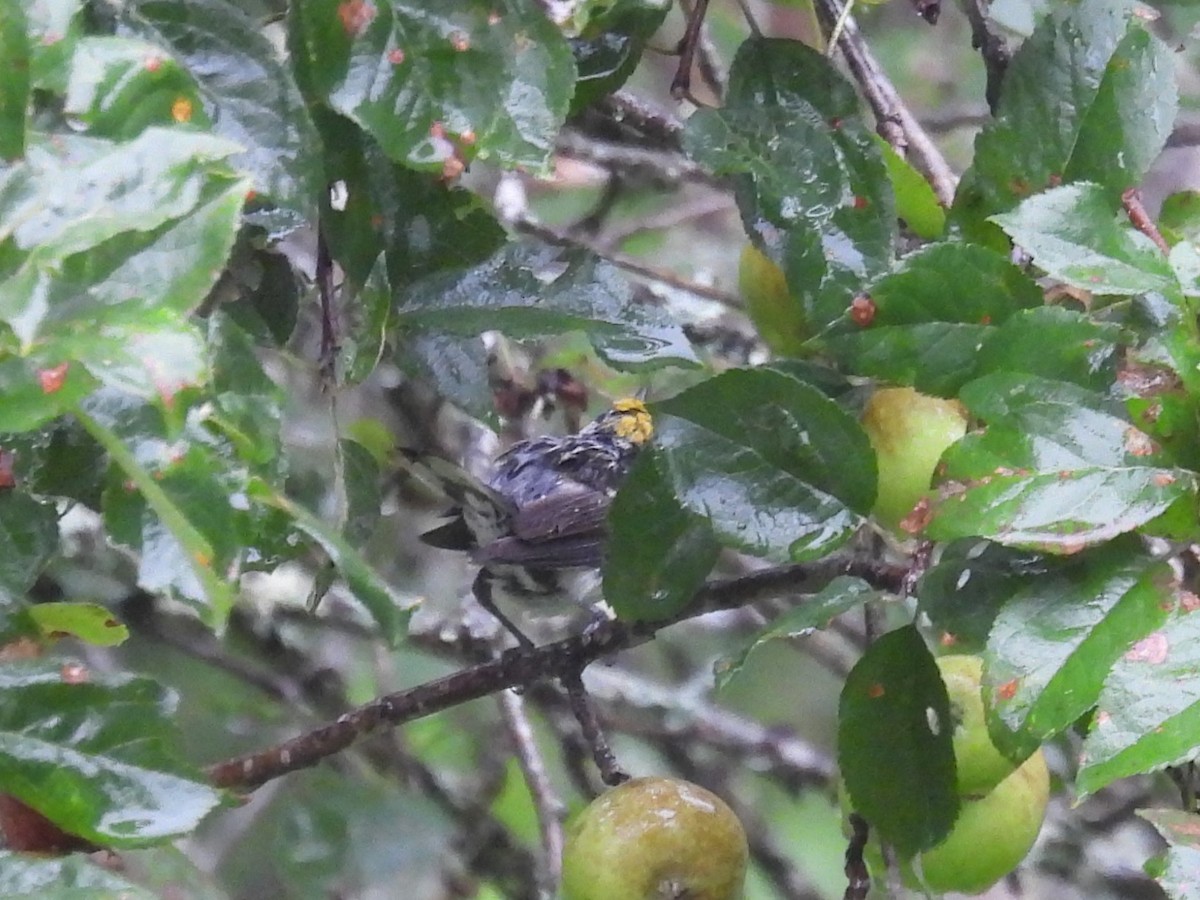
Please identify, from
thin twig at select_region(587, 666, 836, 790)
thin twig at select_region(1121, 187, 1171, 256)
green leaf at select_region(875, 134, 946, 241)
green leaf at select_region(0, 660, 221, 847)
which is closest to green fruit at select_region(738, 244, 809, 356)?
green leaf at select_region(875, 134, 946, 241)

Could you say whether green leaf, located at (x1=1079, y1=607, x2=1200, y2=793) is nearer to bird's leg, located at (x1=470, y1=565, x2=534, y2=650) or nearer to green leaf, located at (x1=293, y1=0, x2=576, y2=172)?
green leaf, located at (x1=293, y1=0, x2=576, y2=172)

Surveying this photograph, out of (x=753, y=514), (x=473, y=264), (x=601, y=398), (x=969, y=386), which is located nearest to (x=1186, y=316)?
(x=969, y=386)

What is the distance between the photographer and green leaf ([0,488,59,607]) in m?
0.48

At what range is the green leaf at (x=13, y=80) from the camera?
1.11 ft

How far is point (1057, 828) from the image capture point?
1.26 m

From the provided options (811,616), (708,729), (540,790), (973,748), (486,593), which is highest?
(811,616)

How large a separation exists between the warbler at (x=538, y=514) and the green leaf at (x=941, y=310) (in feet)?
1.19

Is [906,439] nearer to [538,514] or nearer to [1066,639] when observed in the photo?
[1066,639]

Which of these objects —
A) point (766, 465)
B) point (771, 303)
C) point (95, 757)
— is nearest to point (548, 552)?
point (771, 303)

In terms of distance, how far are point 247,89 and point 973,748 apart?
413 mm

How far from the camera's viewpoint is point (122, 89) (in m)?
0.38

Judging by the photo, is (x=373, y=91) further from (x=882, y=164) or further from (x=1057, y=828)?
(x=1057, y=828)

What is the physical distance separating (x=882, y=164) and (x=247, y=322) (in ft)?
0.99

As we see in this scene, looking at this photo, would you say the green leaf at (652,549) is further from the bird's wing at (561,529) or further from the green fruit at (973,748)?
the bird's wing at (561,529)
